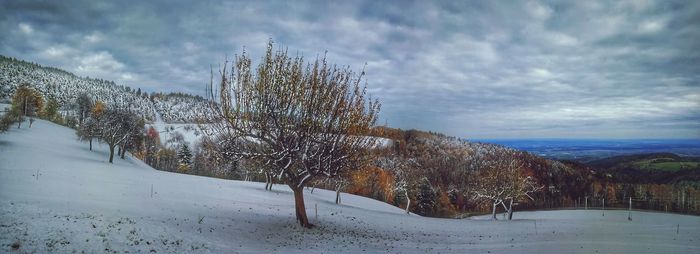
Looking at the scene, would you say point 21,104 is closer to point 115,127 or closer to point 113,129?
point 113,129

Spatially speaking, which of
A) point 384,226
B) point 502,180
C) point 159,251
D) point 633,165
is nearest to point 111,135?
point 384,226

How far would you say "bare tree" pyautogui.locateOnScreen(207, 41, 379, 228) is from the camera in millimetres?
19750

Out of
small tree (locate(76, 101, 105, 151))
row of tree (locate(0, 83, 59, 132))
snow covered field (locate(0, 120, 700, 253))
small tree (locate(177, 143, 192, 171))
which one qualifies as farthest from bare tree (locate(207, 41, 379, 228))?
small tree (locate(177, 143, 192, 171))

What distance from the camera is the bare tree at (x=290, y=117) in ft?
64.8

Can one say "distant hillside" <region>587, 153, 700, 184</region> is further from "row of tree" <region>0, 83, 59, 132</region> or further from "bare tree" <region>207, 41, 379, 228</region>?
"row of tree" <region>0, 83, 59, 132</region>

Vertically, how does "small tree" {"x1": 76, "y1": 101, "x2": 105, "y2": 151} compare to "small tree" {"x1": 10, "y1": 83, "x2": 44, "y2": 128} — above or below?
below

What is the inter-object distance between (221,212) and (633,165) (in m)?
93.8

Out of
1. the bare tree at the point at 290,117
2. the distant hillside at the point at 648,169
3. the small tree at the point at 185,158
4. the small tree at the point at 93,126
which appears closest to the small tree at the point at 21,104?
the small tree at the point at 93,126

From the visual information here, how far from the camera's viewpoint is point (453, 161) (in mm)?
134250

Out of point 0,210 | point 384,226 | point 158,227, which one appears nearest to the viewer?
point 0,210

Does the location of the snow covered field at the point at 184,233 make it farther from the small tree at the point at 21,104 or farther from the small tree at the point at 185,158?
the small tree at the point at 185,158

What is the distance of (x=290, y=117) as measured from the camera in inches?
794

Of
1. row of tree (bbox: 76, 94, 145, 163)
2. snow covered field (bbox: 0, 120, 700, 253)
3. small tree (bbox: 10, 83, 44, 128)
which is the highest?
small tree (bbox: 10, 83, 44, 128)

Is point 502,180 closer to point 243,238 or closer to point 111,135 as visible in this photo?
point 243,238
